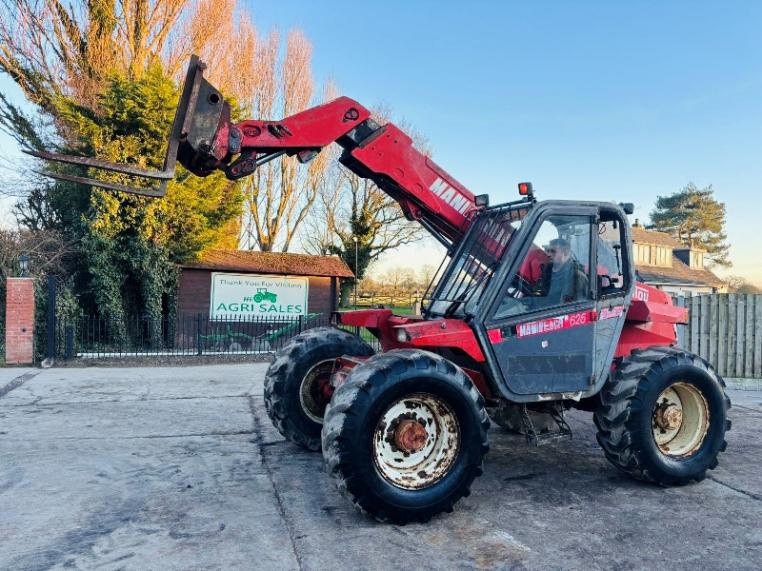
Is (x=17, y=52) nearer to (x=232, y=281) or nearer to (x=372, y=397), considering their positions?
(x=232, y=281)

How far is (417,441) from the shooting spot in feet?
12.9

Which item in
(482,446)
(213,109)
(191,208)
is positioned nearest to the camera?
(482,446)

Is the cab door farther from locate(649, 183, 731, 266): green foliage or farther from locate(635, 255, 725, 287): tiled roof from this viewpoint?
locate(649, 183, 731, 266): green foliage

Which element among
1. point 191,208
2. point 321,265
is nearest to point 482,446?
point 191,208

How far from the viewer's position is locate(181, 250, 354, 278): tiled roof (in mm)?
17109

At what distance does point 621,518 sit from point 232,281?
1476cm

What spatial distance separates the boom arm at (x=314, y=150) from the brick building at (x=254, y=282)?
12.8m

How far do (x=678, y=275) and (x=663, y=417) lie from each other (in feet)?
124

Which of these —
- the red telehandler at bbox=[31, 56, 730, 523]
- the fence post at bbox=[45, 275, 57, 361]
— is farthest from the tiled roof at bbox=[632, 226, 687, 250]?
the red telehandler at bbox=[31, 56, 730, 523]

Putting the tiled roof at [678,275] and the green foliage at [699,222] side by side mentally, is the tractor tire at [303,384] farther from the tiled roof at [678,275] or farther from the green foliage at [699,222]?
the green foliage at [699,222]

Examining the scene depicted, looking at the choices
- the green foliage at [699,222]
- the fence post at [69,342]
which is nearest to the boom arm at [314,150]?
the fence post at [69,342]

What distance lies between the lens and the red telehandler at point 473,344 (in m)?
3.81

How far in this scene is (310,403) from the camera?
560cm

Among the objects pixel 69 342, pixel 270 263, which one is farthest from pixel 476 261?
pixel 270 263
